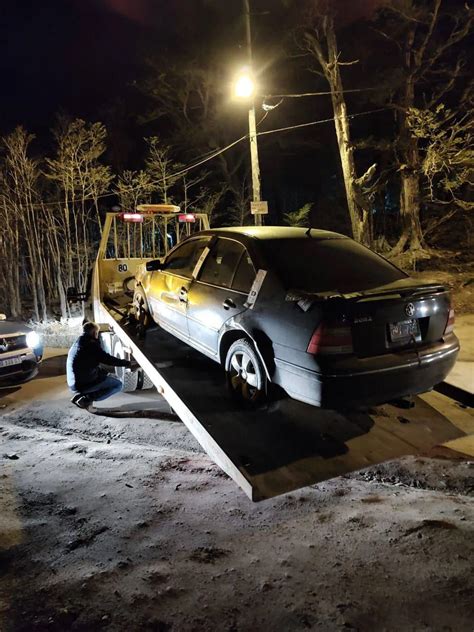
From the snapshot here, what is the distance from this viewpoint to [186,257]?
5.17m

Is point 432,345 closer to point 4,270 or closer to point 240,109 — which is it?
point 240,109

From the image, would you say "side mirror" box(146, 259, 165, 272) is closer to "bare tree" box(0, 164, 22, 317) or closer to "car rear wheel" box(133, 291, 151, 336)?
"car rear wheel" box(133, 291, 151, 336)

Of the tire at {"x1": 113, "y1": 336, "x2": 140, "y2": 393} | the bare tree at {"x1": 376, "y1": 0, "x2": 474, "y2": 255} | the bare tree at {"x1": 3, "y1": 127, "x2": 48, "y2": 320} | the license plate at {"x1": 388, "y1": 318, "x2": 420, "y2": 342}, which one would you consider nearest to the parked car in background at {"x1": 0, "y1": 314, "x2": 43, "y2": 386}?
the tire at {"x1": 113, "y1": 336, "x2": 140, "y2": 393}

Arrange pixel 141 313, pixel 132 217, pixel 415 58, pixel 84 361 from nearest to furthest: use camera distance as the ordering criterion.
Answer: pixel 84 361 < pixel 141 313 < pixel 132 217 < pixel 415 58

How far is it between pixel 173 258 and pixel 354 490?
3239mm

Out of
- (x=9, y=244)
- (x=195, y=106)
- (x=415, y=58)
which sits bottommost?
(x=9, y=244)

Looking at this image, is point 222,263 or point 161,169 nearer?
point 222,263

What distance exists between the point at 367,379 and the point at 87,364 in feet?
12.8

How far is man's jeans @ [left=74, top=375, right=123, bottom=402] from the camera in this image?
589 centimetres

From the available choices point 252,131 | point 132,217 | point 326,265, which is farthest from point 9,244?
point 326,265

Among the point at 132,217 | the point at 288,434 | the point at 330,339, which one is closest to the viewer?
the point at 330,339

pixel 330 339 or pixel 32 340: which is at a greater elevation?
pixel 330 339

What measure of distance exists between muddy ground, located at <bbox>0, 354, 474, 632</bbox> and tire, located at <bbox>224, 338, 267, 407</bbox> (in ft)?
2.41

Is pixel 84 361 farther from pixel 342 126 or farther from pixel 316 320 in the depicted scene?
pixel 342 126
